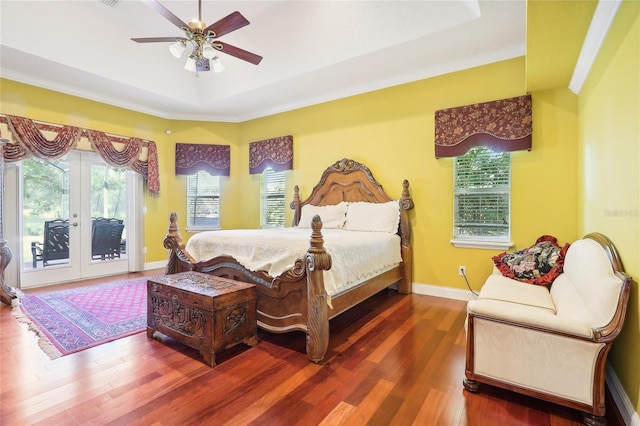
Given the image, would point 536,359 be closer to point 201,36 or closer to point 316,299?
point 316,299

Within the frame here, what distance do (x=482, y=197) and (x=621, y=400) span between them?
2323 millimetres

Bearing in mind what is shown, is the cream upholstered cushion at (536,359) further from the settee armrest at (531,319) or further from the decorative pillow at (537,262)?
the decorative pillow at (537,262)

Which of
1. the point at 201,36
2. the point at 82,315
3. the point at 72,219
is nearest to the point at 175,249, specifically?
the point at 82,315

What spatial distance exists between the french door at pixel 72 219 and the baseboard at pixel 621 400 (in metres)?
6.05

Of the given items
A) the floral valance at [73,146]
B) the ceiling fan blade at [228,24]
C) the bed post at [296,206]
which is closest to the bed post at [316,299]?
the ceiling fan blade at [228,24]

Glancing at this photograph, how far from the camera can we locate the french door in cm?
414

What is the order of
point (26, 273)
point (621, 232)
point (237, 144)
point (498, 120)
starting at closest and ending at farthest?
point (621, 232) < point (498, 120) < point (26, 273) < point (237, 144)

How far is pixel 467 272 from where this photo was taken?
11.8 feet

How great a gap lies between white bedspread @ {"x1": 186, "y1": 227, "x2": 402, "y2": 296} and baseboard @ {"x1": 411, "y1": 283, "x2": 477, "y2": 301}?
882mm

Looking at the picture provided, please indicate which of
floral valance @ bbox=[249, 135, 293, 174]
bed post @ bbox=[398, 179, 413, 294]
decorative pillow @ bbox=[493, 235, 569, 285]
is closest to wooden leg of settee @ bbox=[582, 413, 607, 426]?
decorative pillow @ bbox=[493, 235, 569, 285]

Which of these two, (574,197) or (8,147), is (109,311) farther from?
(574,197)

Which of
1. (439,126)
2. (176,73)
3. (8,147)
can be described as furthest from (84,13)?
(439,126)

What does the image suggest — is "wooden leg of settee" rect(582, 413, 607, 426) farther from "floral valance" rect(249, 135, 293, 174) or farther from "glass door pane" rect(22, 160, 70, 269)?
"glass door pane" rect(22, 160, 70, 269)

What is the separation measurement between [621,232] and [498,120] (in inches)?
78.8
